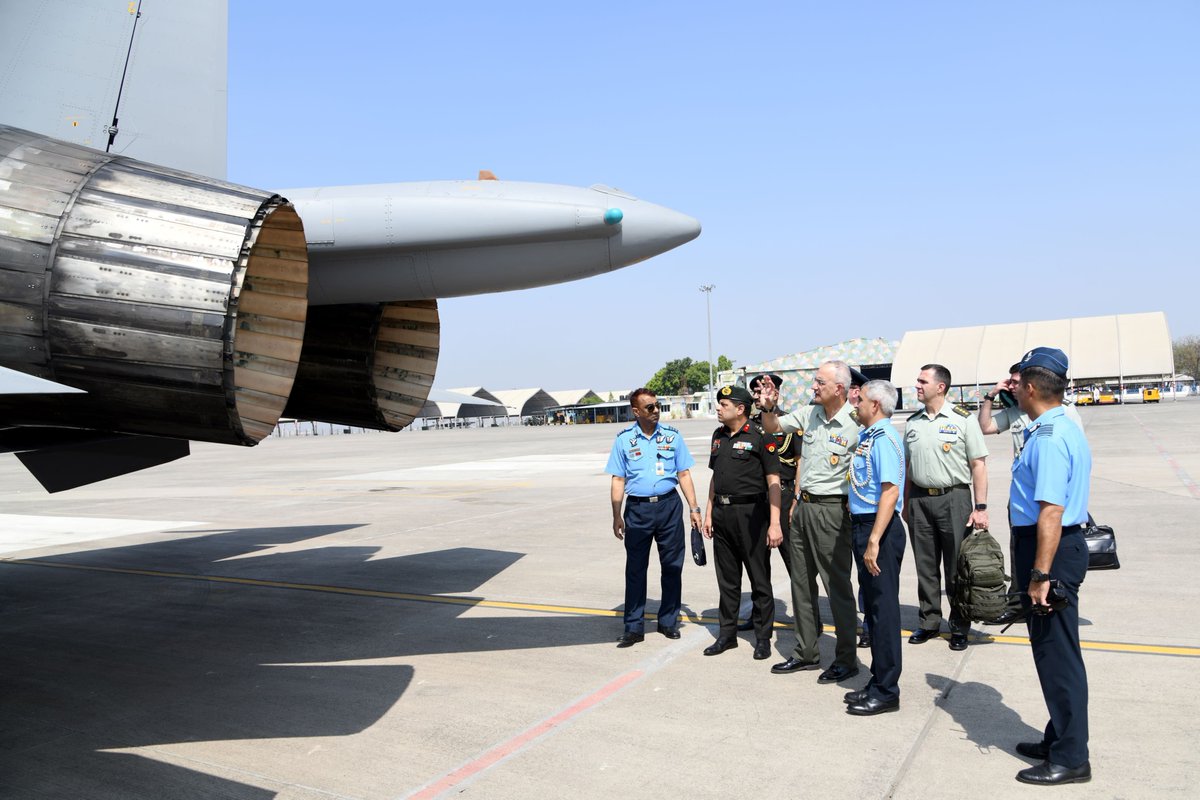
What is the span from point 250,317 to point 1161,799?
16.3 feet

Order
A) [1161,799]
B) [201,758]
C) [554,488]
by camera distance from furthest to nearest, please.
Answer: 1. [554,488]
2. [201,758]
3. [1161,799]

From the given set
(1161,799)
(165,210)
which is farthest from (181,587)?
(1161,799)

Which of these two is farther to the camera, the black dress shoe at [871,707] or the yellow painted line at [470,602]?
the yellow painted line at [470,602]

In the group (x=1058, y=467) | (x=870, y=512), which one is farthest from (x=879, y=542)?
(x=1058, y=467)

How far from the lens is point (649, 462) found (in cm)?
649

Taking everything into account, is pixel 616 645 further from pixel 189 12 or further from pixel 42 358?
pixel 189 12

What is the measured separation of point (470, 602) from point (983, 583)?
493 cm

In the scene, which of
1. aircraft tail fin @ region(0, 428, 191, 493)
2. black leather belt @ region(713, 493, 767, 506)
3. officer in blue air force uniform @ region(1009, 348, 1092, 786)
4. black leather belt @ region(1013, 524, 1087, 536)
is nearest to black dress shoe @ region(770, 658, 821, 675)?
black leather belt @ region(713, 493, 767, 506)

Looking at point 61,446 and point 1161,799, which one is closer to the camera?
point 1161,799

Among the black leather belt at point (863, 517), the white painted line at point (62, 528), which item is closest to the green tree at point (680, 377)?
the white painted line at point (62, 528)

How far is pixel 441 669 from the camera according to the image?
5922 mm

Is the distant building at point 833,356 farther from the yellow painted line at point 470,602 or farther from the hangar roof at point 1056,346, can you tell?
the yellow painted line at point 470,602

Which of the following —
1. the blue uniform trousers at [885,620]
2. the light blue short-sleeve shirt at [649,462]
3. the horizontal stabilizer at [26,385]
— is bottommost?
the blue uniform trousers at [885,620]

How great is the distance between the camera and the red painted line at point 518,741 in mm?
3999
